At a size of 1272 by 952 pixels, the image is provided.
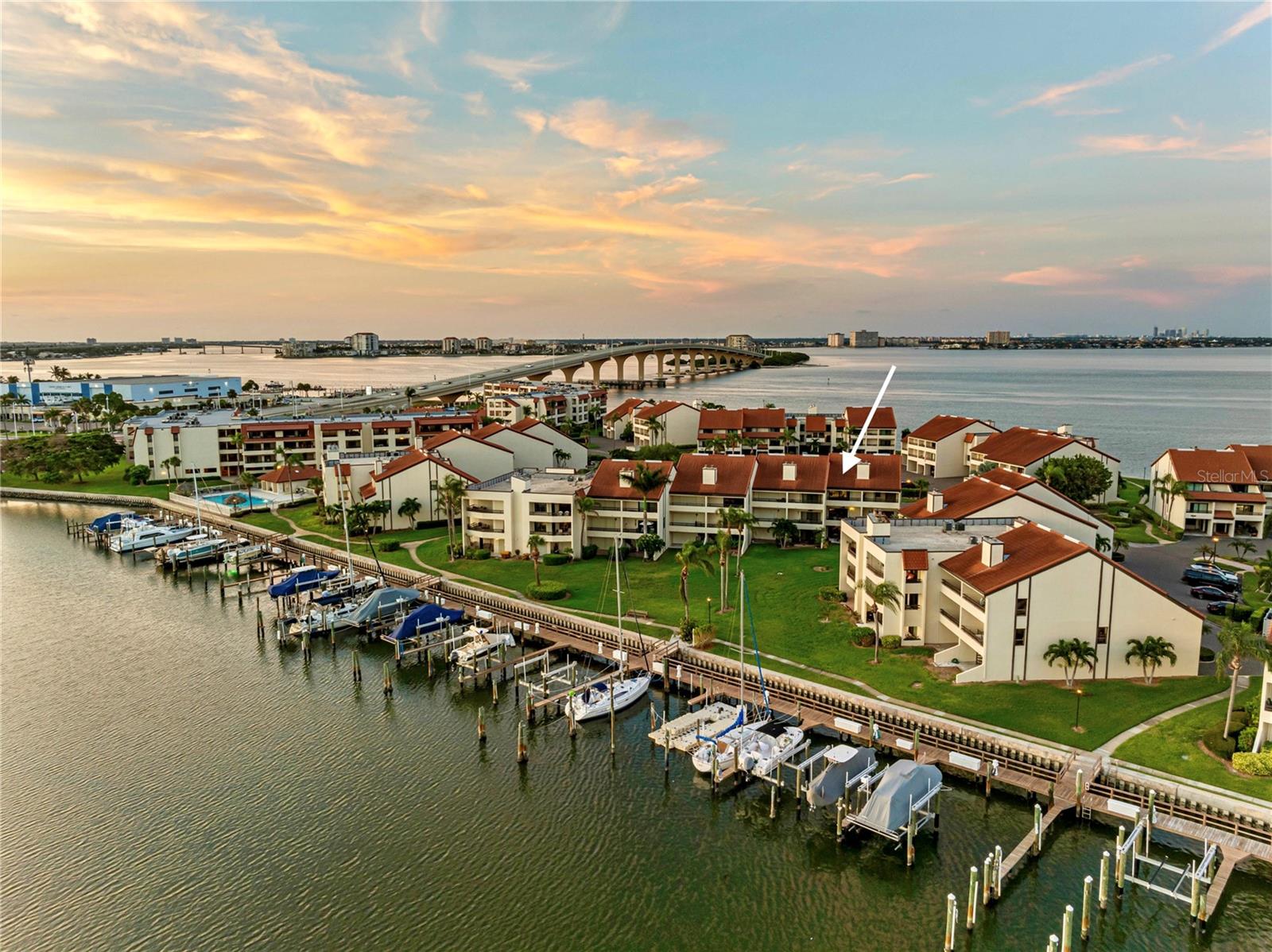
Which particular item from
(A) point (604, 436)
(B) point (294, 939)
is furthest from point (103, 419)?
(B) point (294, 939)

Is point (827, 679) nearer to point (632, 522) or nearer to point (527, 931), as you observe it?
point (527, 931)

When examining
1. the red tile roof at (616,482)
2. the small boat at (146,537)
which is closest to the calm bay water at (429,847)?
the red tile roof at (616,482)

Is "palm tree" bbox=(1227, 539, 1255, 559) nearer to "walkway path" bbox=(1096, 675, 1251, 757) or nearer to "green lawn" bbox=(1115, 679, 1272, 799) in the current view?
"walkway path" bbox=(1096, 675, 1251, 757)

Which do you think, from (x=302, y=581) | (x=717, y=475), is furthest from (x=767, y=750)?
(x=302, y=581)

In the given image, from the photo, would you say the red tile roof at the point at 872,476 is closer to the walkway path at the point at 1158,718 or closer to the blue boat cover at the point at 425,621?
the walkway path at the point at 1158,718

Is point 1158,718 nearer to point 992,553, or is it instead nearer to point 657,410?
point 992,553
